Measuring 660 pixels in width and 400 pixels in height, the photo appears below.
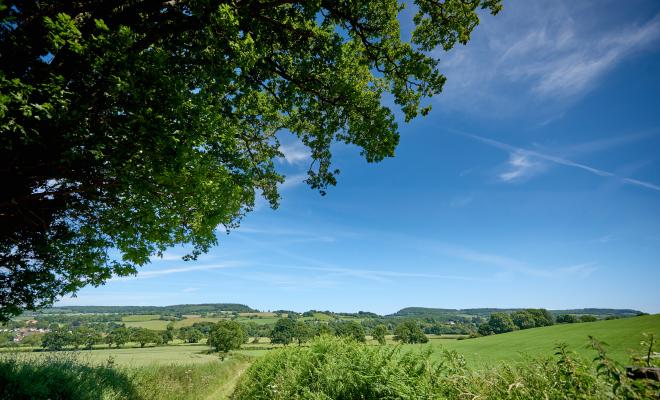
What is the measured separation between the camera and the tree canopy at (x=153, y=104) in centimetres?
726

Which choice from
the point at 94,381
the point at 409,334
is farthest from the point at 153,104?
the point at 409,334

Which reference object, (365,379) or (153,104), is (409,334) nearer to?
(365,379)

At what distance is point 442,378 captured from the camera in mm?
6570

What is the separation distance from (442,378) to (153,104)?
9.34 metres

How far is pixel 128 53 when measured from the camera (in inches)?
296

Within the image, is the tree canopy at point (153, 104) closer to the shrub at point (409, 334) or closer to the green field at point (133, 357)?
the green field at point (133, 357)

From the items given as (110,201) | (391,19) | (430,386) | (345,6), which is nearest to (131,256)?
(110,201)

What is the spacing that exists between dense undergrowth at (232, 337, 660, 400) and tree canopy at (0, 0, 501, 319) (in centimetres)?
613

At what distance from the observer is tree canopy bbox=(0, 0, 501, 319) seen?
7.26m

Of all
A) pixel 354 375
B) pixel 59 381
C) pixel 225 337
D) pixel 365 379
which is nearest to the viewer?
pixel 365 379

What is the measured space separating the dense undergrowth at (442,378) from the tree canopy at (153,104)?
20.1 feet

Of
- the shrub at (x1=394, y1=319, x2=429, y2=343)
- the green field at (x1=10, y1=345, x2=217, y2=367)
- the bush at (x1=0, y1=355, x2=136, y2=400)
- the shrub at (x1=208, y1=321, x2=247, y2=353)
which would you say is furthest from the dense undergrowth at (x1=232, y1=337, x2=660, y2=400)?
the shrub at (x1=394, y1=319, x2=429, y2=343)

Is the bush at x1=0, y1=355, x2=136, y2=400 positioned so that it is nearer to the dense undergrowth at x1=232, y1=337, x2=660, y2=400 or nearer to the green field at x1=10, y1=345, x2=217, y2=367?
the green field at x1=10, y1=345, x2=217, y2=367

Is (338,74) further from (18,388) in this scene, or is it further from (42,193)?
(18,388)
